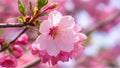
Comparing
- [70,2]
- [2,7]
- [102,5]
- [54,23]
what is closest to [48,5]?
[54,23]

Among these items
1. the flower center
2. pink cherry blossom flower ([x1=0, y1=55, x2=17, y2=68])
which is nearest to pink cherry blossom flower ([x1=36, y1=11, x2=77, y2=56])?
the flower center

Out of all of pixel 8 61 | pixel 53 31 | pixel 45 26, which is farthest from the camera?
pixel 8 61

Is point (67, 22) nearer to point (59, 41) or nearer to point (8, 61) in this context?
point (59, 41)

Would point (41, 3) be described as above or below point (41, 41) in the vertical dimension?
above

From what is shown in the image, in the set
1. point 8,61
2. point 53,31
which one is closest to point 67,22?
point 53,31

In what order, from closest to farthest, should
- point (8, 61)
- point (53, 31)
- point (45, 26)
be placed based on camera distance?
point (45, 26)
point (53, 31)
point (8, 61)

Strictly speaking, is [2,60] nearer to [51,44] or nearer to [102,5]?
[51,44]
